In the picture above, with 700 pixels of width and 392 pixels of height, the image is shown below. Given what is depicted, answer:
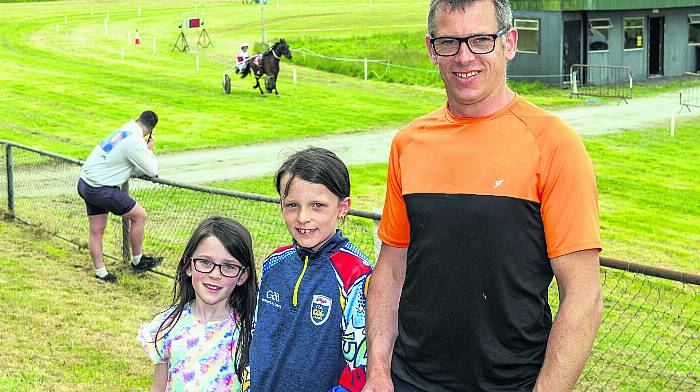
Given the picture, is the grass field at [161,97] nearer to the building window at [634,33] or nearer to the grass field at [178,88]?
the grass field at [178,88]

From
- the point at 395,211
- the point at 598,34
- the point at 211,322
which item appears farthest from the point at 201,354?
the point at 598,34

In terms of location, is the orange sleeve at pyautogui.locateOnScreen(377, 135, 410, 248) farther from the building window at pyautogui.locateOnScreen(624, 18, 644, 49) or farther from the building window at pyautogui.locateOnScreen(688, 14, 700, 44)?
the building window at pyautogui.locateOnScreen(688, 14, 700, 44)

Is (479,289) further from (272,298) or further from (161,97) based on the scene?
(161,97)

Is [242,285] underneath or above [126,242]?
above

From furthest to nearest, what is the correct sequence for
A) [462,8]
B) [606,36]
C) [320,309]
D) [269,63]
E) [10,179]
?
[606,36] < [269,63] < [10,179] < [320,309] < [462,8]

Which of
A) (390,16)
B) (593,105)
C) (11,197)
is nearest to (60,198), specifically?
(11,197)

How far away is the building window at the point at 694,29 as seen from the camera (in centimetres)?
3722

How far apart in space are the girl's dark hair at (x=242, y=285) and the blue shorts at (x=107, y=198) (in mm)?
6039

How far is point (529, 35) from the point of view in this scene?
3381 cm

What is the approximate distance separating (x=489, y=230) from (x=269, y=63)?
26.7 metres

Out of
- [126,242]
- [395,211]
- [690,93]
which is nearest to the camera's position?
[395,211]

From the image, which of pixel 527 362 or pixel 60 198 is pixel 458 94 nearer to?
pixel 527 362

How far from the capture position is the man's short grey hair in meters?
3.48

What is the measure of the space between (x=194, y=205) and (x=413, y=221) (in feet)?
36.5
